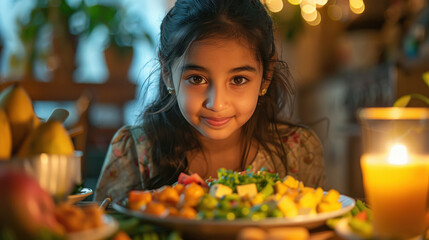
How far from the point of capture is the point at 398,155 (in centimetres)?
67

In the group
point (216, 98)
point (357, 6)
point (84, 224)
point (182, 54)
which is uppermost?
point (357, 6)

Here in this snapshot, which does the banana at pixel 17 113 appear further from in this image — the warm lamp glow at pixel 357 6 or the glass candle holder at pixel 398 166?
the warm lamp glow at pixel 357 6

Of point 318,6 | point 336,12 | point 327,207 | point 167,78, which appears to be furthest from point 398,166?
point 336,12

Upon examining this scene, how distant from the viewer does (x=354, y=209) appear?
85 centimetres

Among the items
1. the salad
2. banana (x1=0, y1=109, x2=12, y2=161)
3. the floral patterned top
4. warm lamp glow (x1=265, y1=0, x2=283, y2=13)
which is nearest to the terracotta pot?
warm lamp glow (x1=265, y1=0, x2=283, y2=13)

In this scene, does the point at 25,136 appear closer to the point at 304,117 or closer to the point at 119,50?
the point at 119,50

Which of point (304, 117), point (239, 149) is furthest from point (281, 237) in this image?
point (304, 117)

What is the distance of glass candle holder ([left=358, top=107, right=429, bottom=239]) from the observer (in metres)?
0.66

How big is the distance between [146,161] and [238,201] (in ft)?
2.79

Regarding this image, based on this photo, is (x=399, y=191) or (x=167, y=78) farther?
(x=167, y=78)

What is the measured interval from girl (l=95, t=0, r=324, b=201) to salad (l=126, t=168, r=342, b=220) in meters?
0.38

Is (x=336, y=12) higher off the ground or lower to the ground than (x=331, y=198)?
higher

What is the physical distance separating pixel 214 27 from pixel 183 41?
9 centimetres

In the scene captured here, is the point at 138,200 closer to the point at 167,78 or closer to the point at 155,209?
the point at 155,209
